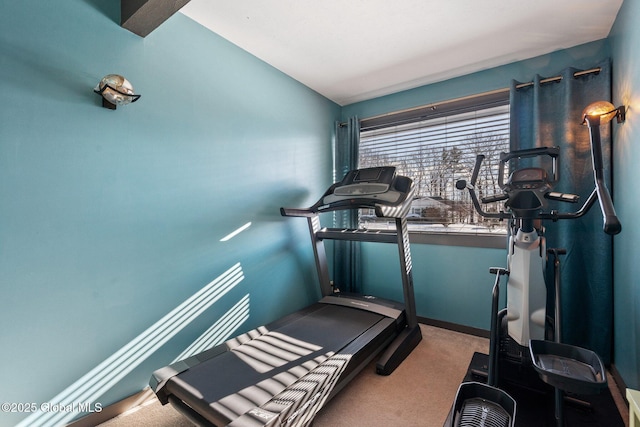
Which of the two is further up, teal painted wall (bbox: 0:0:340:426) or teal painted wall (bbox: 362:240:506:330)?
teal painted wall (bbox: 0:0:340:426)

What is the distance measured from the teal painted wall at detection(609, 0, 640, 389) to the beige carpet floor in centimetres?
33

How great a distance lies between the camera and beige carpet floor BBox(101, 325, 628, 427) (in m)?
→ 1.59

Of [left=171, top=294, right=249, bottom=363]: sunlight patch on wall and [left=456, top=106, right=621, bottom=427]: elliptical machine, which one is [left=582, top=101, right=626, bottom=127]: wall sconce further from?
[left=171, top=294, right=249, bottom=363]: sunlight patch on wall

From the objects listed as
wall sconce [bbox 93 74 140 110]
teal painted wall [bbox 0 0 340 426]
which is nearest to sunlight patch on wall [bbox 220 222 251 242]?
teal painted wall [bbox 0 0 340 426]

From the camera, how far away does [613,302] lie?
6.62ft

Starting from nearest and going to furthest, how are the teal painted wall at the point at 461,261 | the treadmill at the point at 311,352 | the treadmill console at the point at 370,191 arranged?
the treadmill at the point at 311,352, the treadmill console at the point at 370,191, the teal painted wall at the point at 461,261

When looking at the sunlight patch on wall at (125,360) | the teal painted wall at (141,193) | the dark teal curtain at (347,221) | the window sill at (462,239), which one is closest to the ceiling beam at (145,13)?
the teal painted wall at (141,193)

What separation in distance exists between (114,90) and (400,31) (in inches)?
80.7

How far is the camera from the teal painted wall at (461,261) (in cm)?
244

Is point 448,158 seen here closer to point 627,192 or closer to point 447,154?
point 447,154

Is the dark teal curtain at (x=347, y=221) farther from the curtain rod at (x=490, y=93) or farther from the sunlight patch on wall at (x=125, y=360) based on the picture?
the sunlight patch on wall at (x=125, y=360)

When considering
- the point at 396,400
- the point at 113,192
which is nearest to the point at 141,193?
the point at 113,192

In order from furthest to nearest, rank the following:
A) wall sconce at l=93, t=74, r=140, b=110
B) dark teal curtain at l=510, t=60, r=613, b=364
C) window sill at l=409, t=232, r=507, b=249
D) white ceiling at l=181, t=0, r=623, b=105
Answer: window sill at l=409, t=232, r=507, b=249 → dark teal curtain at l=510, t=60, r=613, b=364 → white ceiling at l=181, t=0, r=623, b=105 → wall sconce at l=93, t=74, r=140, b=110

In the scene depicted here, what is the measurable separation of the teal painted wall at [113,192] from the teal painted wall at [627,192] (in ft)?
8.27
